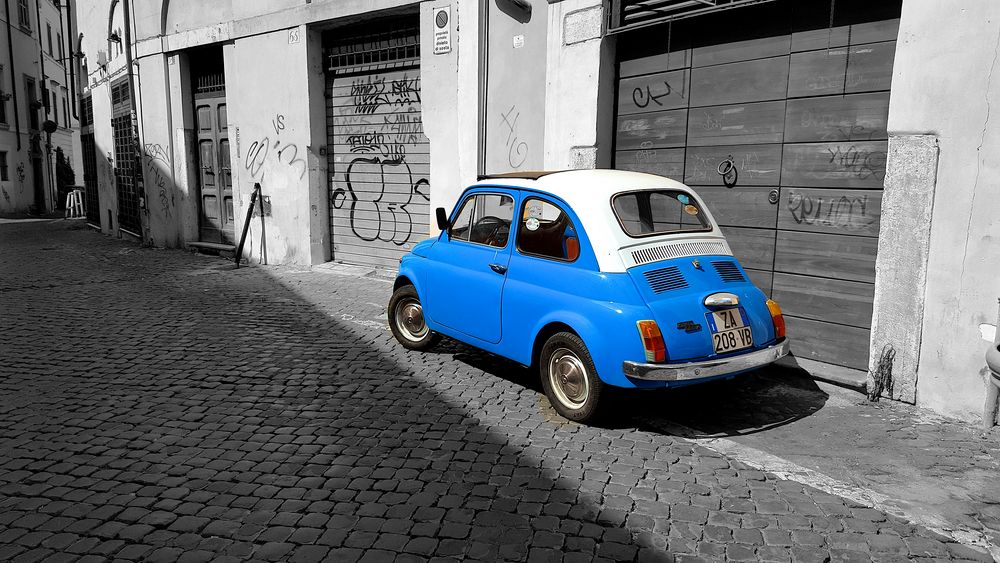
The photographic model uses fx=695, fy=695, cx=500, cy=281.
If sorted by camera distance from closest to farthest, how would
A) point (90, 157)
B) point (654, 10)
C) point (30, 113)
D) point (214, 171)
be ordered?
point (654, 10) < point (214, 171) < point (90, 157) < point (30, 113)

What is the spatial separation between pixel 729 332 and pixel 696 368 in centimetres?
39

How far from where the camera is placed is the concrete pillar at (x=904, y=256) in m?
4.99

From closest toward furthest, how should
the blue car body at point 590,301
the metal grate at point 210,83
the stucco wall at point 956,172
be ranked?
the blue car body at point 590,301
the stucco wall at point 956,172
the metal grate at point 210,83

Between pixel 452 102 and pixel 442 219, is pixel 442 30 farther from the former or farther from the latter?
pixel 442 219

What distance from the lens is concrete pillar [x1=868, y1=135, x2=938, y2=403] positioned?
16.4ft

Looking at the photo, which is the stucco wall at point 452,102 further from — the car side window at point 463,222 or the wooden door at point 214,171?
the wooden door at point 214,171

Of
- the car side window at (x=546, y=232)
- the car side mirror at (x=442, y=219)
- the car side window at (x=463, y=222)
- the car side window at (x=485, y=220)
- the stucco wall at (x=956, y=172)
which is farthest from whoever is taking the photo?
the car side mirror at (x=442, y=219)

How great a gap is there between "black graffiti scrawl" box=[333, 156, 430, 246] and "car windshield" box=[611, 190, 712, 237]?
19.2 feet

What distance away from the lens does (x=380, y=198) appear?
36.7ft

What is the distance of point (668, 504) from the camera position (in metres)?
3.60

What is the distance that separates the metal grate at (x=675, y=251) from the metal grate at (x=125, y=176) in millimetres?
14790

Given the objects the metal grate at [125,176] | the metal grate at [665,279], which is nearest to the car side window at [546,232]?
the metal grate at [665,279]

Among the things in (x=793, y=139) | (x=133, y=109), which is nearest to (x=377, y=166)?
(x=793, y=139)

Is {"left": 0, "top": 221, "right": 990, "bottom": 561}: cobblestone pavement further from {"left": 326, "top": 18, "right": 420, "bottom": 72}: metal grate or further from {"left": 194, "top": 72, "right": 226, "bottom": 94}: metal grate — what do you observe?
{"left": 194, "top": 72, "right": 226, "bottom": 94}: metal grate
